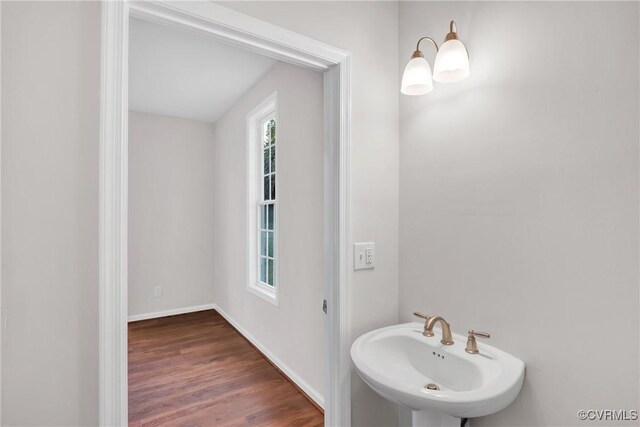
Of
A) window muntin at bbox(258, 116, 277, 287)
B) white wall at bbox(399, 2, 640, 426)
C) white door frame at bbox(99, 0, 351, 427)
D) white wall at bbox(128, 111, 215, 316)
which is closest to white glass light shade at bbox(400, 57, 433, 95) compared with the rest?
white wall at bbox(399, 2, 640, 426)

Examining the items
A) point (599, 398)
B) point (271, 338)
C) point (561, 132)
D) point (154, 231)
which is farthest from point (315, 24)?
point (154, 231)

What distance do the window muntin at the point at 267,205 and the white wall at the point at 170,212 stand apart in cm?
141

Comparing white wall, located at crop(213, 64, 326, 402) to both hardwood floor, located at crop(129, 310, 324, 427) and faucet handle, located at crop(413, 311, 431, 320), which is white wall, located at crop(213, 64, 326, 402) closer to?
hardwood floor, located at crop(129, 310, 324, 427)

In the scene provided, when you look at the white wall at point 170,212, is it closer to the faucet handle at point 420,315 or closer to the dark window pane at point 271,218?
the dark window pane at point 271,218

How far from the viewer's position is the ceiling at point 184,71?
222 centimetres

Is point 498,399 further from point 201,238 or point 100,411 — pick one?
point 201,238

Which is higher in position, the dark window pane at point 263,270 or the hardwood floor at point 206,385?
the dark window pane at point 263,270

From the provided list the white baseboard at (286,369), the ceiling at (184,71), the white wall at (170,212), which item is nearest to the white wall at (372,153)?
the white baseboard at (286,369)

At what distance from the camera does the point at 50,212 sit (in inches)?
35.0

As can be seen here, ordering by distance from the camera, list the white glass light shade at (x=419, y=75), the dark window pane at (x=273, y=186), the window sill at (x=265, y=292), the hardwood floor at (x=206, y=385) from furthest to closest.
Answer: the dark window pane at (x=273, y=186) → the window sill at (x=265, y=292) → the hardwood floor at (x=206, y=385) → the white glass light shade at (x=419, y=75)

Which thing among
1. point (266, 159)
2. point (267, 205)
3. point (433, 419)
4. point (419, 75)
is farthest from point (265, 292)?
point (419, 75)

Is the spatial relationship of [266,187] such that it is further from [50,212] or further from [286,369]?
[50,212]

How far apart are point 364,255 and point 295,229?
0.97 metres

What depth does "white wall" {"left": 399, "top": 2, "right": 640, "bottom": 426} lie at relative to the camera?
91 cm
